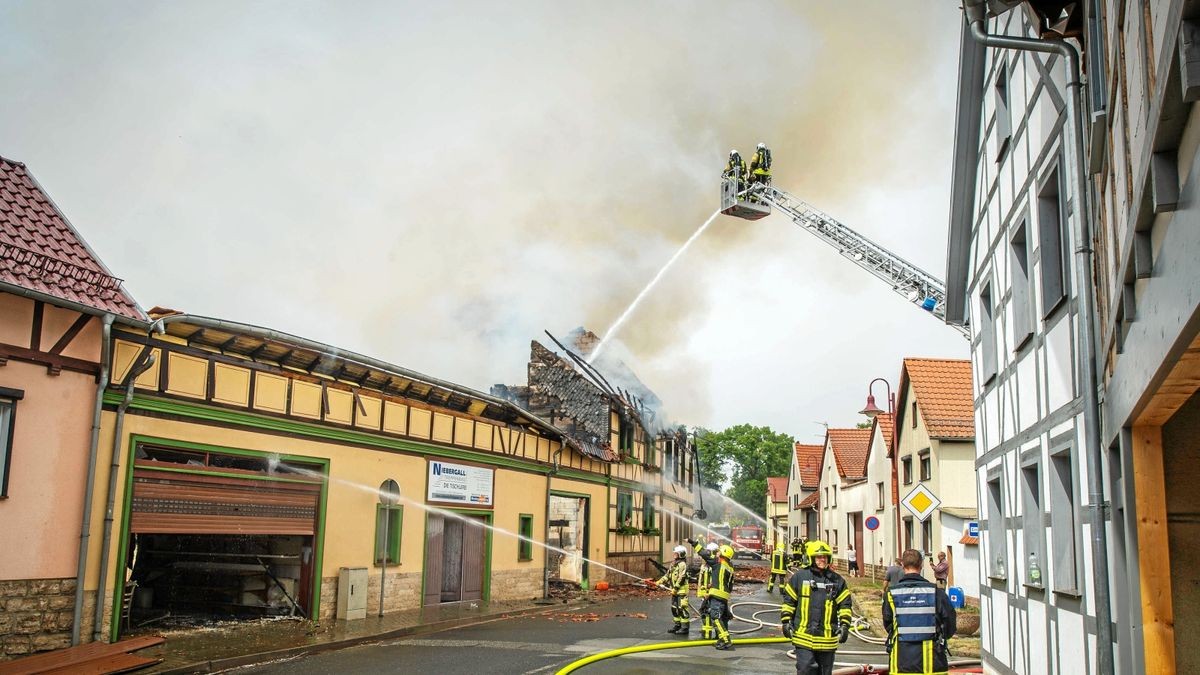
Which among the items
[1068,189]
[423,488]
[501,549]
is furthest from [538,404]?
[1068,189]

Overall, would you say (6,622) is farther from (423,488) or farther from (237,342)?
(423,488)

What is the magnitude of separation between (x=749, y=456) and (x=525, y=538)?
86859 millimetres

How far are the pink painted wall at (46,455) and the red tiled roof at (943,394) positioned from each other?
19.1 m

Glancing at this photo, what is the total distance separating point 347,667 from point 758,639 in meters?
6.49

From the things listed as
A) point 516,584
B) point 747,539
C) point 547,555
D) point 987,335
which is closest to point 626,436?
point 547,555

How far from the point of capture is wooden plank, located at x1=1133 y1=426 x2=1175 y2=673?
6.02 metres

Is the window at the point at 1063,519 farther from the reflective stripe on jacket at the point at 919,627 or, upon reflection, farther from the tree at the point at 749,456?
the tree at the point at 749,456

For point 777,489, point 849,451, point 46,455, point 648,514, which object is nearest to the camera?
point 46,455

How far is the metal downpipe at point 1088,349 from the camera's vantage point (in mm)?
7180

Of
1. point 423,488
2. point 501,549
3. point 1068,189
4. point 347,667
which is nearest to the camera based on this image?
point 1068,189

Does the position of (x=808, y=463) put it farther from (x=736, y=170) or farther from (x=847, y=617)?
(x=847, y=617)

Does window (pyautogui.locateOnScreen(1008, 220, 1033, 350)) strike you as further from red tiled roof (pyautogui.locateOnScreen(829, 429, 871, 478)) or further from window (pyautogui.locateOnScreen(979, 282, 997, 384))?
red tiled roof (pyautogui.locateOnScreen(829, 429, 871, 478))

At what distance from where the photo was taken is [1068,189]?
8.70 metres

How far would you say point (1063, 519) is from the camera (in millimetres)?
8930
